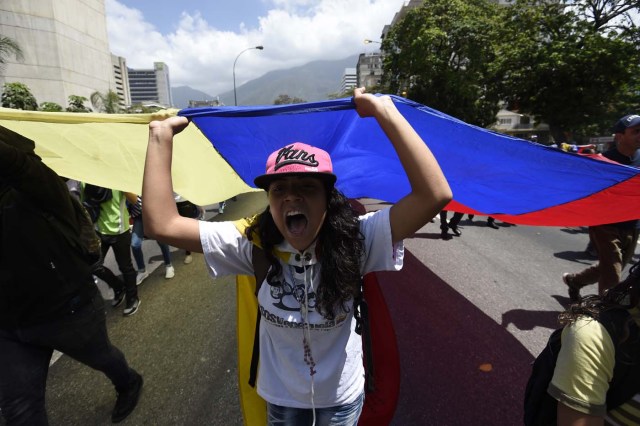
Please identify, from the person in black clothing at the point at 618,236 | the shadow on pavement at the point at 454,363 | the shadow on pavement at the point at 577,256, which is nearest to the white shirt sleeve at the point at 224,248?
the shadow on pavement at the point at 454,363

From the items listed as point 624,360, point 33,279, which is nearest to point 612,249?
point 624,360

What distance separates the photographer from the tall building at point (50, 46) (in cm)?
3675

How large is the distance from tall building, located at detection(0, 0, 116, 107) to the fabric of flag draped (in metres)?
47.1

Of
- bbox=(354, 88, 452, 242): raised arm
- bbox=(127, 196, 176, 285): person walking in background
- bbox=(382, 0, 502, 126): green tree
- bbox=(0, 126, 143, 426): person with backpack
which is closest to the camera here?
bbox=(354, 88, 452, 242): raised arm

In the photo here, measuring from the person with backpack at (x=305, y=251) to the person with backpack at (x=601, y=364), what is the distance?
0.65 metres

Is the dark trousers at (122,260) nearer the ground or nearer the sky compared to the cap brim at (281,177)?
nearer the ground

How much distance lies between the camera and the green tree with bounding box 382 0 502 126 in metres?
21.7

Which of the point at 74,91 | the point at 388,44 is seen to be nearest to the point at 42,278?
the point at 388,44

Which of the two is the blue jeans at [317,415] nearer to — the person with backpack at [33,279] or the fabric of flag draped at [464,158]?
the person with backpack at [33,279]

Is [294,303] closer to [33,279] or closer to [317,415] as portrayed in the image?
[317,415]

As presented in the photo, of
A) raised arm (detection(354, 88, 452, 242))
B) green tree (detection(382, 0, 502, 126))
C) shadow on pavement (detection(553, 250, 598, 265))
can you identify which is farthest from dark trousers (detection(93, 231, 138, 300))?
green tree (detection(382, 0, 502, 126))

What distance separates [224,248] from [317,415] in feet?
3.00

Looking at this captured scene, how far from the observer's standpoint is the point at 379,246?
57.2 inches

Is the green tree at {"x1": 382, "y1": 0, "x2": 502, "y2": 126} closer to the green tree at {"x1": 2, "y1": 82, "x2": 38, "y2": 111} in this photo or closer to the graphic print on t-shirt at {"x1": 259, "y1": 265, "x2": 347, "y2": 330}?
the green tree at {"x1": 2, "y1": 82, "x2": 38, "y2": 111}
